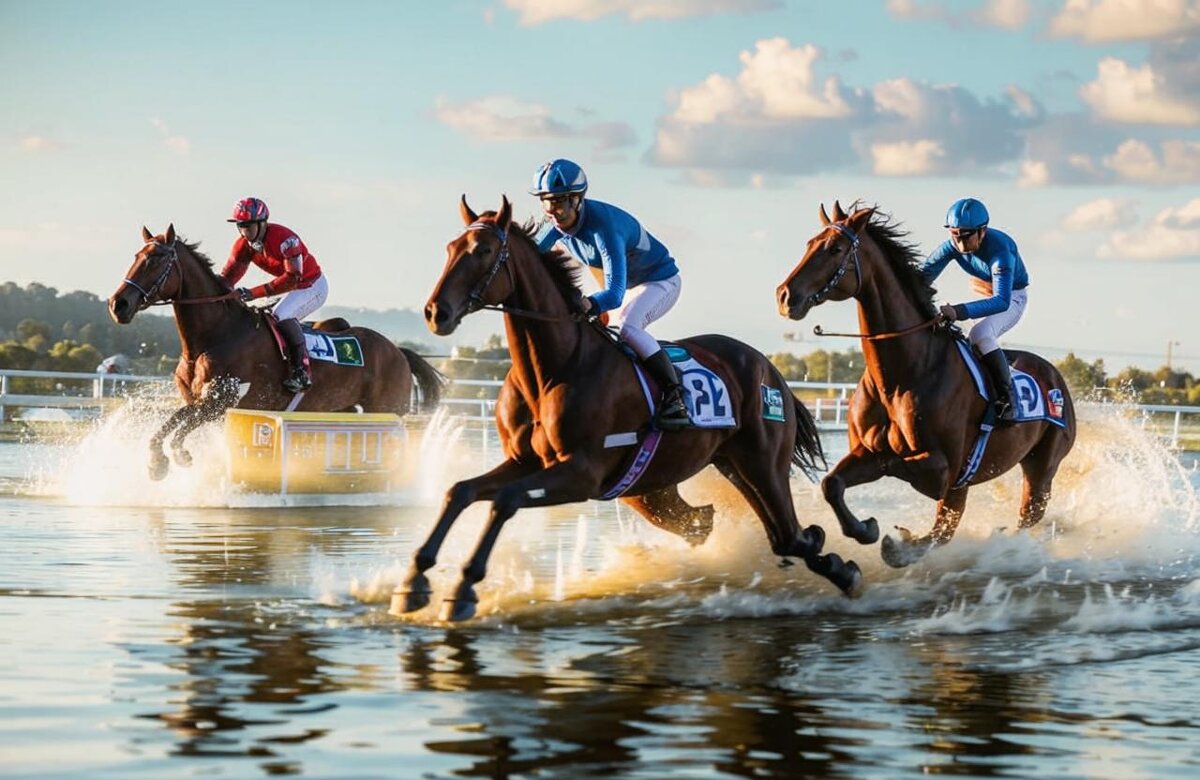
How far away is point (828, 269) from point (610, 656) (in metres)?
3.18

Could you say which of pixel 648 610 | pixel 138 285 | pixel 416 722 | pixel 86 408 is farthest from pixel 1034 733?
pixel 86 408

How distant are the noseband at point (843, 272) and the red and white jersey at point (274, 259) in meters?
6.61

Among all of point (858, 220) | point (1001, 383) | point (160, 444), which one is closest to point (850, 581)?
point (858, 220)

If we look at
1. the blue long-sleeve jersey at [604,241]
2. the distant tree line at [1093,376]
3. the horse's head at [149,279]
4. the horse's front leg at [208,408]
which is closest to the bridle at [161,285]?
the horse's head at [149,279]

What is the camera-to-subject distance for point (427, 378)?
63.3 feet

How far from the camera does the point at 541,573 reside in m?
11.6

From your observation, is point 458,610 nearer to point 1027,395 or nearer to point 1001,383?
point 1001,383

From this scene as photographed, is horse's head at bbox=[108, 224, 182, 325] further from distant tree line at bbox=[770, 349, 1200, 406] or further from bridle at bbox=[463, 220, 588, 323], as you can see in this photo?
distant tree line at bbox=[770, 349, 1200, 406]

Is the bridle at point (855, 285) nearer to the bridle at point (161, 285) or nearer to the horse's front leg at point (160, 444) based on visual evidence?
the bridle at point (161, 285)

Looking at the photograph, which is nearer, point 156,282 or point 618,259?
point 618,259

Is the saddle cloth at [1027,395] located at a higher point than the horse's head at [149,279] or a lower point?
lower

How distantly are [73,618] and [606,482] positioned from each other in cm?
265

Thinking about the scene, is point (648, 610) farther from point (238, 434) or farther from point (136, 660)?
point (238, 434)

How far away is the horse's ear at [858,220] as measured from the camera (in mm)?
10633
